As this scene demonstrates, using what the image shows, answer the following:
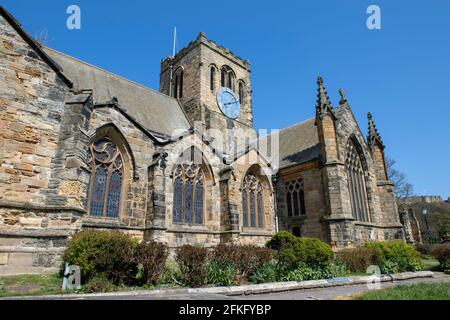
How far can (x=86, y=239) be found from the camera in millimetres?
8312

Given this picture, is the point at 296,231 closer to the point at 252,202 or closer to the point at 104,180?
the point at 252,202

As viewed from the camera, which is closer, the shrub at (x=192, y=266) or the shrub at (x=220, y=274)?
the shrub at (x=192, y=266)

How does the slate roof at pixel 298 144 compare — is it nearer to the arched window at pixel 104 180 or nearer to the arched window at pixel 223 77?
the arched window at pixel 223 77

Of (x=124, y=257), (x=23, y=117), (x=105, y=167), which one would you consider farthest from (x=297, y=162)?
(x=23, y=117)

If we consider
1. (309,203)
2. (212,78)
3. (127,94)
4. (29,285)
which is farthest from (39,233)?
(212,78)

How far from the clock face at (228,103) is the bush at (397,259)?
52.0ft

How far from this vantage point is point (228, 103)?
1030 inches

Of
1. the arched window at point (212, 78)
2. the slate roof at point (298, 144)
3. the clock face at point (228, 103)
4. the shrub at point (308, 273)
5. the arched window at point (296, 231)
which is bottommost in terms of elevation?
the shrub at point (308, 273)

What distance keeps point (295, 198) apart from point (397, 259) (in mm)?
7156

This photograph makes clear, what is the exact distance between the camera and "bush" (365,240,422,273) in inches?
526

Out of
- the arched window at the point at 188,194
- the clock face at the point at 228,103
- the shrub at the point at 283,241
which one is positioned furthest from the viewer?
the clock face at the point at 228,103

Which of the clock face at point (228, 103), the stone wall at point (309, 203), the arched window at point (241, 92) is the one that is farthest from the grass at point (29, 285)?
the arched window at point (241, 92)

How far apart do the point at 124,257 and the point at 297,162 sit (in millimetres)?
14204

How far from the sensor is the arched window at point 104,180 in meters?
13.0
